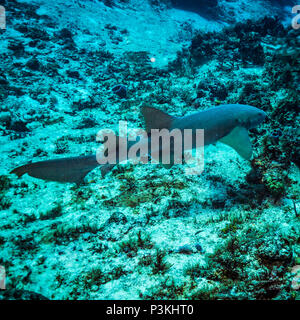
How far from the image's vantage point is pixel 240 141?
3.75 m

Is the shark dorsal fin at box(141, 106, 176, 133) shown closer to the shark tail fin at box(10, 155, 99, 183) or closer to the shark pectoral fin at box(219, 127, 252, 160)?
the shark pectoral fin at box(219, 127, 252, 160)

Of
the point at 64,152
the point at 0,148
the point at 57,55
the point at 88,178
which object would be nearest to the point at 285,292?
the point at 88,178

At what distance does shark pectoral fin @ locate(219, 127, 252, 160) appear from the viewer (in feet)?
12.1

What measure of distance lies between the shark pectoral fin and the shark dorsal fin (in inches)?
45.9

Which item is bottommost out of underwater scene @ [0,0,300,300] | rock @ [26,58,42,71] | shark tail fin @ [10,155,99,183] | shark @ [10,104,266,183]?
underwater scene @ [0,0,300,300]

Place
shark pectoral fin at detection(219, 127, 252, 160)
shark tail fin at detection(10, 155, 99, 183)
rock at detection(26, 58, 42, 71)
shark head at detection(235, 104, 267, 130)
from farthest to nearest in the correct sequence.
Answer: rock at detection(26, 58, 42, 71) < shark head at detection(235, 104, 267, 130) < shark pectoral fin at detection(219, 127, 252, 160) < shark tail fin at detection(10, 155, 99, 183)

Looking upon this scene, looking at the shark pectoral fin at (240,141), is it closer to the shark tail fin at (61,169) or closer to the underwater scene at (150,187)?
the underwater scene at (150,187)

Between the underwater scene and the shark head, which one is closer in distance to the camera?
the underwater scene

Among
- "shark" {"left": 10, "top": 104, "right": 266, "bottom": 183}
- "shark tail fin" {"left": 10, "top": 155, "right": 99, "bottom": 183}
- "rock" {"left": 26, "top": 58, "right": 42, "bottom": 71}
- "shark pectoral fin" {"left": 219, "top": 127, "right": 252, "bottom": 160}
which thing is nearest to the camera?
"shark tail fin" {"left": 10, "top": 155, "right": 99, "bottom": 183}

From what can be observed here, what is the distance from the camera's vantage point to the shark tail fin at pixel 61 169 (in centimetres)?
276

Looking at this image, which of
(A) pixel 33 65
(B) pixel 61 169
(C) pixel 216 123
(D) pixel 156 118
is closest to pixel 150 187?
(D) pixel 156 118

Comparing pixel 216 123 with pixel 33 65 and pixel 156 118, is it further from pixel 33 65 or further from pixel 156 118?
pixel 33 65

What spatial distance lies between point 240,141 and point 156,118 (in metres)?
1.65

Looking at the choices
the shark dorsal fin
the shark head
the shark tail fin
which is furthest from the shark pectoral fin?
the shark tail fin
